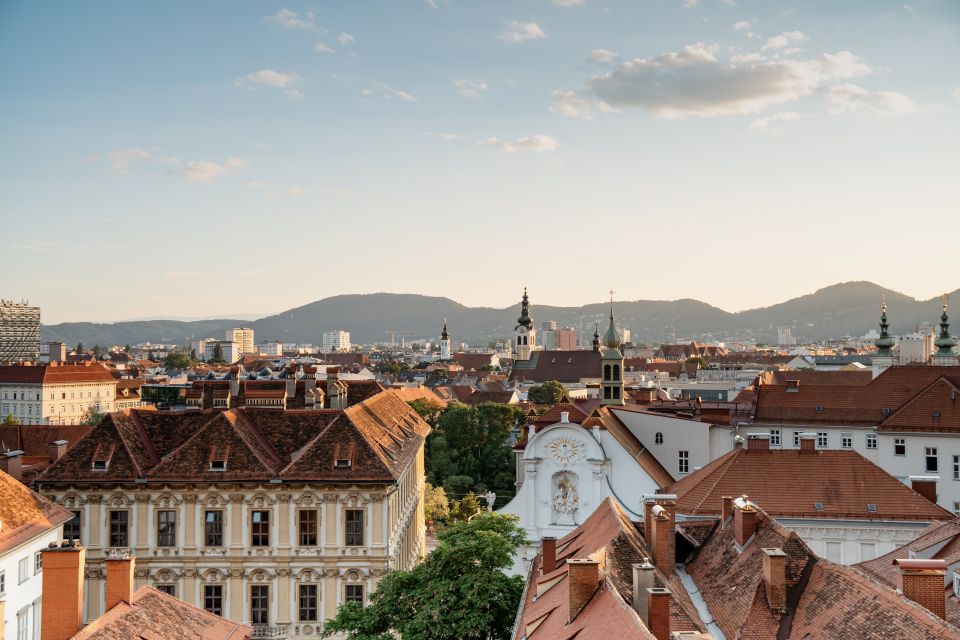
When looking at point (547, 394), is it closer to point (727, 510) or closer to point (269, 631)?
point (269, 631)

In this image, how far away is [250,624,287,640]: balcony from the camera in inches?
1393

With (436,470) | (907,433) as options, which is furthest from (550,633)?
(436,470)

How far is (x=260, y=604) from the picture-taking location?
3591 cm

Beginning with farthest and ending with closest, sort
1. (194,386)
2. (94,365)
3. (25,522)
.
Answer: (94,365), (194,386), (25,522)

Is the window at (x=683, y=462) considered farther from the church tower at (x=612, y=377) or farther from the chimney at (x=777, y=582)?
the chimney at (x=777, y=582)

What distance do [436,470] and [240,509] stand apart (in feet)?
114

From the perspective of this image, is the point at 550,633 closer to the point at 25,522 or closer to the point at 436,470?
the point at 25,522

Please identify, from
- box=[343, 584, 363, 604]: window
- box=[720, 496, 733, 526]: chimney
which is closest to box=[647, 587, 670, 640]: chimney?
box=[720, 496, 733, 526]: chimney

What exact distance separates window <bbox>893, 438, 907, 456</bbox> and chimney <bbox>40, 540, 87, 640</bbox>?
141 ft

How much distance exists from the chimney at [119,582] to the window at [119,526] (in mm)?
15614

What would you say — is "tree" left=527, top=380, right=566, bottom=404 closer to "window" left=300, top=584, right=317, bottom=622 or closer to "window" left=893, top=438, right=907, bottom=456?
"window" left=893, top=438, right=907, bottom=456

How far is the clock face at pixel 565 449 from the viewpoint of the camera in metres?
41.4

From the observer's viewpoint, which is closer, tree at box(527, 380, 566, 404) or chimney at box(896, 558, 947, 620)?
chimney at box(896, 558, 947, 620)

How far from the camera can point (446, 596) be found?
88.0 ft
